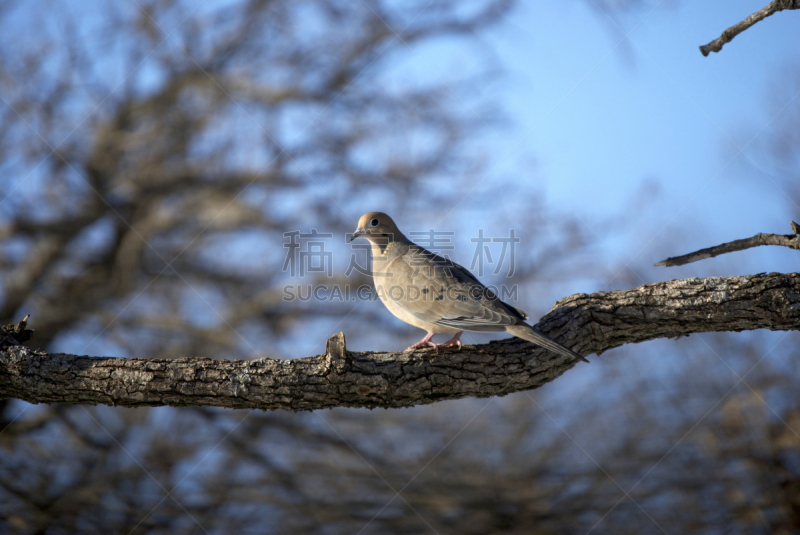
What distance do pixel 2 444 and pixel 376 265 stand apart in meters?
7.36

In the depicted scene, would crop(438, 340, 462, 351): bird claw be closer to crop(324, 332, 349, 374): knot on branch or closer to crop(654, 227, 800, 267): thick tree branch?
crop(324, 332, 349, 374): knot on branch

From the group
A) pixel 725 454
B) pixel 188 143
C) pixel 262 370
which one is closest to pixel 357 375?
pixel 262 370

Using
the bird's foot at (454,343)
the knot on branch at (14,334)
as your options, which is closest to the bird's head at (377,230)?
the bird's foot at (454,343)

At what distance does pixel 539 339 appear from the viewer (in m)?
3.54

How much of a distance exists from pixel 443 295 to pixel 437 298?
0.05 m

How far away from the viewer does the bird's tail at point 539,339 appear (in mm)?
3514

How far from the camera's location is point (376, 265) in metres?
5.16

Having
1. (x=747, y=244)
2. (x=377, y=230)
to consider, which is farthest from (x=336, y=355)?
(x=747, y=244)

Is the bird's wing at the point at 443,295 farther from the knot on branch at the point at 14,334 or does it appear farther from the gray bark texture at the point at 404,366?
the knot on branch at the point at 14,334

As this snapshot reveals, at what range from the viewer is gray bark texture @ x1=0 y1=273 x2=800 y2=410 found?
356cm

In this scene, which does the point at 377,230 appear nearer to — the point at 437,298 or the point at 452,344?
the point at 437,298

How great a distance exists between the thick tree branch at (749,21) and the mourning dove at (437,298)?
2181mm

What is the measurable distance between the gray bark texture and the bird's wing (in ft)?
0.77

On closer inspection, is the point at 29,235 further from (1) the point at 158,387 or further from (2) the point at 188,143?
(1) the point at 158,387
